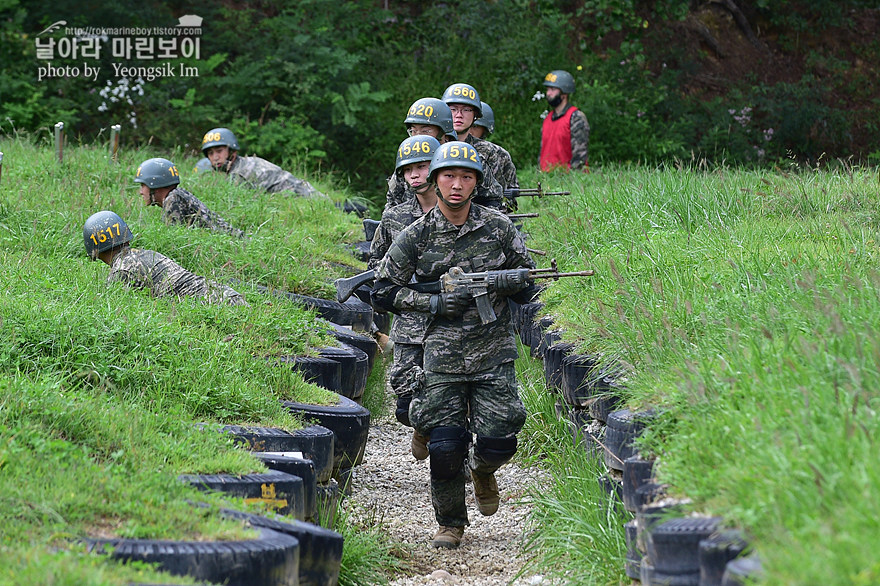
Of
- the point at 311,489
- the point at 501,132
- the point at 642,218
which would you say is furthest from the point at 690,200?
the point at 501,132

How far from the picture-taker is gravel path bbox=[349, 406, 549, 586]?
585 centimetres

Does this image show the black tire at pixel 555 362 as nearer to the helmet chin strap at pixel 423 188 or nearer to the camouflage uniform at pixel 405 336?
the camouflage uniform at pixel 405 336

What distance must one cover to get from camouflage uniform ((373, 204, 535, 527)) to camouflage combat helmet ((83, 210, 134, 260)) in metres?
2.79

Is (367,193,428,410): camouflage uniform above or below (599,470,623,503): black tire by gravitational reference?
above

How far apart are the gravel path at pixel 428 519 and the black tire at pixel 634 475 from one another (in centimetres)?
104

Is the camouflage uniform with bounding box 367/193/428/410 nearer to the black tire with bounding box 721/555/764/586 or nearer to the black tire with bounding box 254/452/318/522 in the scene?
the black tire with bounding box 254/452/318/522

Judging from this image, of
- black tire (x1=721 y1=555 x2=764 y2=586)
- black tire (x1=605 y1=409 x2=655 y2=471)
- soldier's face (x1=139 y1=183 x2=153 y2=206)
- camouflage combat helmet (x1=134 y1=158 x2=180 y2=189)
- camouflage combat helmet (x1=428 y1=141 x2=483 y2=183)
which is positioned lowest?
black tire (x1=721 y1=555 x2=764 y2=586)

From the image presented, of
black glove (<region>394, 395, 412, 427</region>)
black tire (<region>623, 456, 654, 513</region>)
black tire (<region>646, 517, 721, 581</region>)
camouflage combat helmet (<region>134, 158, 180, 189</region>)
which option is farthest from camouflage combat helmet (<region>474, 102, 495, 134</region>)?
black tire (<region>646, 517, 721, 581</region>)

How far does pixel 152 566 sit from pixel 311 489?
150 centimetres

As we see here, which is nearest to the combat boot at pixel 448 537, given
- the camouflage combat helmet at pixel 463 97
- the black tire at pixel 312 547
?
the black tire at pixel 312 547

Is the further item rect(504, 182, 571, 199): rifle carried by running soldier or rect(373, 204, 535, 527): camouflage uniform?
rect(504, 182, 571, 199): rifle carried by running soldier

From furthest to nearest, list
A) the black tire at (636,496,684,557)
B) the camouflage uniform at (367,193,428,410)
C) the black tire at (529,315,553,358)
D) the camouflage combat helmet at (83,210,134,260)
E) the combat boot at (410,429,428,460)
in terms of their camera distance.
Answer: the camouflage combat helmet at (83,210,134,260) → the black tire at (529,315,553,358) → the combat boot at (410,429,428,460) → the camouflage uniform at (367,193,428,410) → the black tire at (636,496,684,557)

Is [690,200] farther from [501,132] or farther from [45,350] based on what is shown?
[501,132]

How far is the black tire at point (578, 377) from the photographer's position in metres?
6.20
